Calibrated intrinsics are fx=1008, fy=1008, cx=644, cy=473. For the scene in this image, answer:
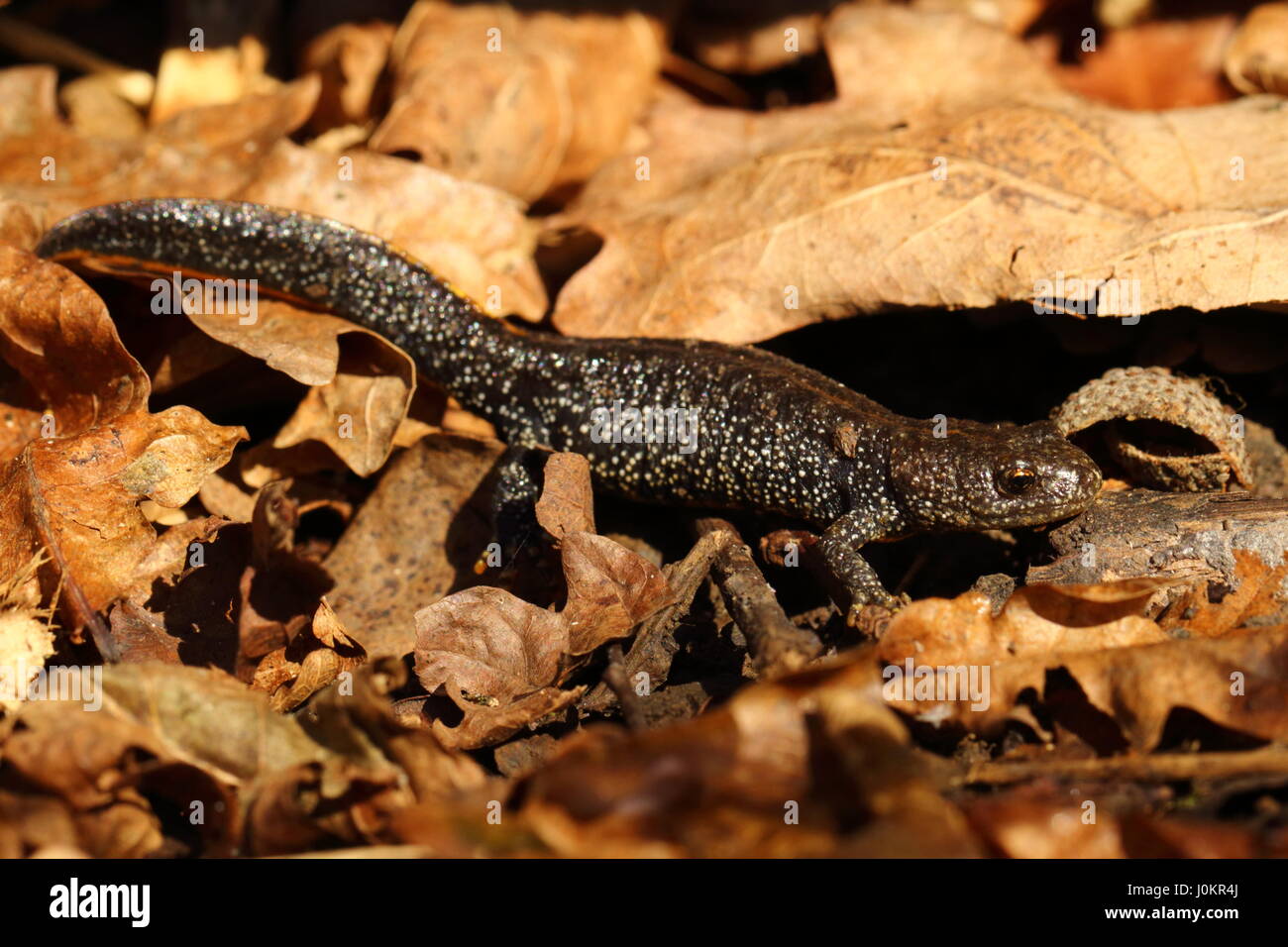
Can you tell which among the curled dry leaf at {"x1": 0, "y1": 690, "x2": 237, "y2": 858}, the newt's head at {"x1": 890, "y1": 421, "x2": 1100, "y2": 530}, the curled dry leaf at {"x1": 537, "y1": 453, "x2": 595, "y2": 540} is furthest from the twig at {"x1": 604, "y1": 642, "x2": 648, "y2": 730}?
the newt's head at {"x1": 890, "y1": 421, "x2": 1100, "y2": 530}

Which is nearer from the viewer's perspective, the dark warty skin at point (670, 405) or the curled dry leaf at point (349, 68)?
the dark warty skin at point (670, 405)

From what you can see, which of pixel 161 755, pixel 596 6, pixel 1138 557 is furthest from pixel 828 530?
pixel 596 6

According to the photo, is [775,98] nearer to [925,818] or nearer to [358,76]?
[358,76]

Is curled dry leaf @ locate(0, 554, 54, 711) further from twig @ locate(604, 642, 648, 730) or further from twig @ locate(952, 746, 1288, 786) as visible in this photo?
twig @ locate(952, 746, 1288, 786)

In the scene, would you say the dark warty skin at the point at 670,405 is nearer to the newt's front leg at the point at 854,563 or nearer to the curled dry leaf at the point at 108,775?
the newt's front leg at the point at 854,563

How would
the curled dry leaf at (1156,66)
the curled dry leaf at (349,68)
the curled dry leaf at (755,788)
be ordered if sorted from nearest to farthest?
the curled dry leaf at (755,788)
the curled dry leaf at (349,68)
the curled dry leaf at (1156,66)

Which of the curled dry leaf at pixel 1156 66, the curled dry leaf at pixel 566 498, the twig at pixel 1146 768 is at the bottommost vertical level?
the twig at pixel 1146 768

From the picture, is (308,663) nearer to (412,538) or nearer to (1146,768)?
(412,538)

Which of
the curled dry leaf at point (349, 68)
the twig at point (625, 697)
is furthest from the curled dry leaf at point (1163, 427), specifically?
the curled dry leaf at point (349, 68)
